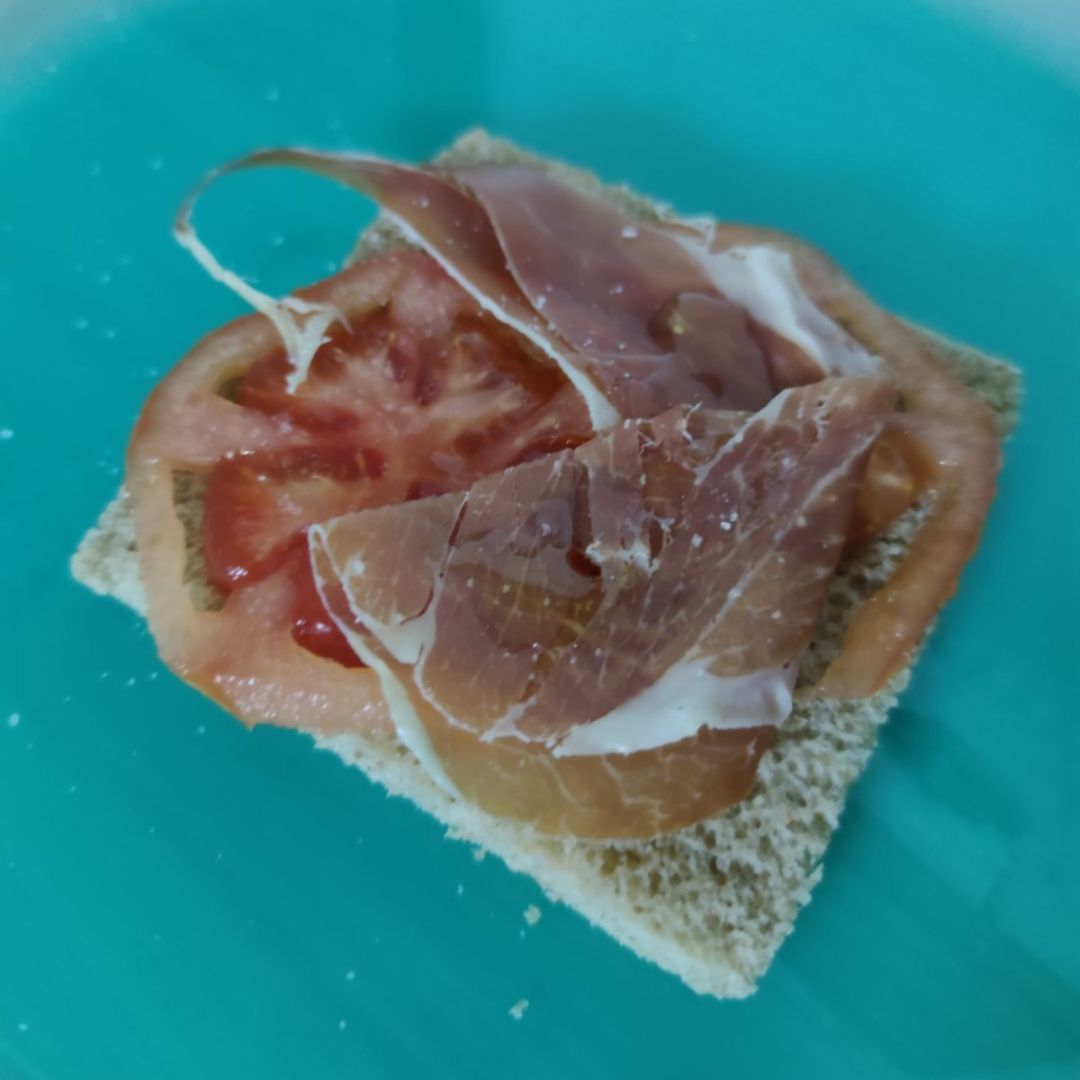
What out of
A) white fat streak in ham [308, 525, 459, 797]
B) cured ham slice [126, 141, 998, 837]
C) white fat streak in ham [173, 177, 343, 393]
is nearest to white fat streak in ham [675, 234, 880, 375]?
cured ham slice [126, 141, 998, 837]

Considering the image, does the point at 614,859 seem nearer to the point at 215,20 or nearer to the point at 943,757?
the point at 943,757

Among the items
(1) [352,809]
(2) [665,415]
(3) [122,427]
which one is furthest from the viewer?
(3) [122,427]

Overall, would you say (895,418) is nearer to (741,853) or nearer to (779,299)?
(779,299)

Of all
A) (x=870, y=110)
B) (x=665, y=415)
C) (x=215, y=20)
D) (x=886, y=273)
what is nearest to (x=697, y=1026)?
(x=665, y=415)

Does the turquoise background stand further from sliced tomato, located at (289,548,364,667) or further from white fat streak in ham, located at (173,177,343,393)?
Answer: white fat streak in ham, located at (173,177,343,393)

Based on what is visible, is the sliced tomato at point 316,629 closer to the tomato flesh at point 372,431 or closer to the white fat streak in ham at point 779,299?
the tomato flesh at point 372,431

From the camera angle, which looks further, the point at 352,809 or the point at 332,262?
the point at 332,262
